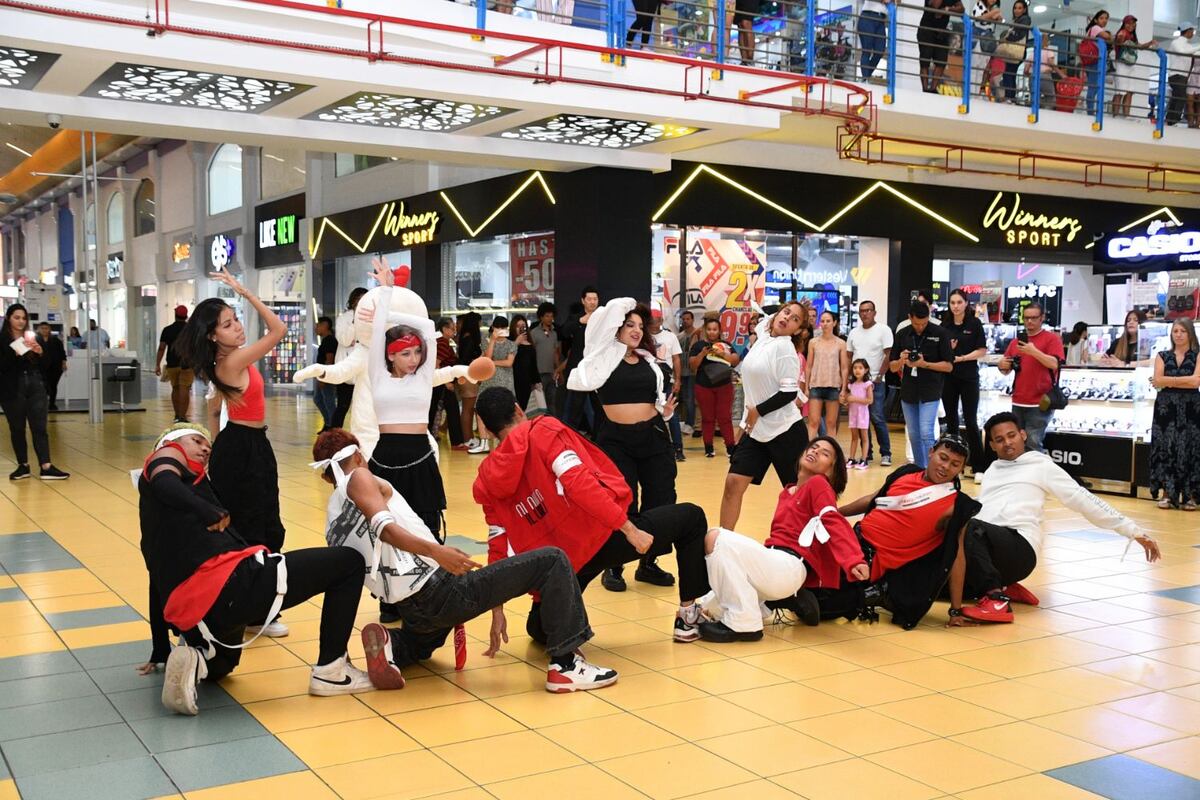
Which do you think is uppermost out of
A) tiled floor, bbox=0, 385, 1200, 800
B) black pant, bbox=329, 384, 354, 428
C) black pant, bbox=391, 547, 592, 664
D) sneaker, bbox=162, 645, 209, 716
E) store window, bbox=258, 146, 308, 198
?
store window, bbox=258, 146, 308, 198

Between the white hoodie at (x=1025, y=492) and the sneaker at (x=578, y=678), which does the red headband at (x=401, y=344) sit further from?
the white hoodie at (x=1025, y=492)

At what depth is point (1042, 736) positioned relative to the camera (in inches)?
157

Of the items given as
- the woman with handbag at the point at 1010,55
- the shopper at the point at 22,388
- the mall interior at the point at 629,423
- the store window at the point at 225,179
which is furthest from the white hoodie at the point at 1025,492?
the store window at the point at 225,179

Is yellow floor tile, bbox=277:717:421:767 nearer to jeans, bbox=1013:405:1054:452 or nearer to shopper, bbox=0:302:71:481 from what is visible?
shopper, bbox=0:302:71:481

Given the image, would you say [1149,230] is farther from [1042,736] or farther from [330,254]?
[1042,736]

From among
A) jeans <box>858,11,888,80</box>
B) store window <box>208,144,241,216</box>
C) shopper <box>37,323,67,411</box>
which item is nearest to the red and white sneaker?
jeans <box>858,11,888,80</box>

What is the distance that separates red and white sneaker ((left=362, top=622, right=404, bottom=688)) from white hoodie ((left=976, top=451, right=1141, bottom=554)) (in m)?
3.25

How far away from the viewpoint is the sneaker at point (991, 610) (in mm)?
5520

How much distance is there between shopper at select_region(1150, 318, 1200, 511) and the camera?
30.0 ft

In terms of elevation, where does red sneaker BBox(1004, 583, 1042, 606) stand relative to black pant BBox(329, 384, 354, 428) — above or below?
below

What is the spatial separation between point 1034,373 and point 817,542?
205 inches

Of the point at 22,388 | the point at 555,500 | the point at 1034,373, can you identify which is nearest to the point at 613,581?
the point at 555,500

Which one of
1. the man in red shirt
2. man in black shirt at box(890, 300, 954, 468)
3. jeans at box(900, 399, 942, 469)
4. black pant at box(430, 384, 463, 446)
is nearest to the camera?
the man in red shirt

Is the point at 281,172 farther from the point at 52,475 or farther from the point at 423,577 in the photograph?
the point at 423,577
